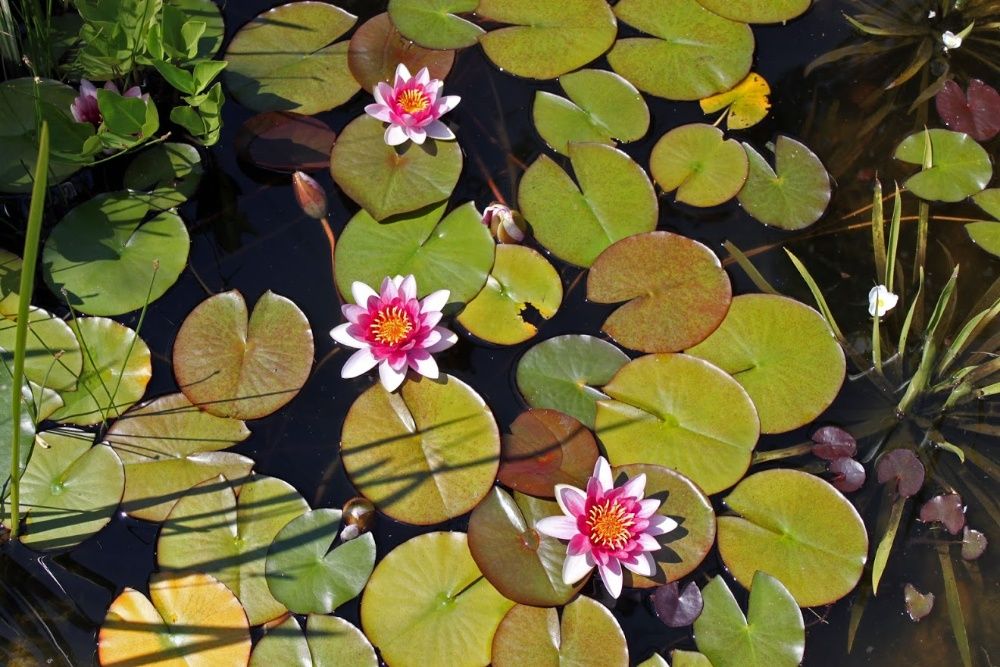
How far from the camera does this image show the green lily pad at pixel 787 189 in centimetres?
330

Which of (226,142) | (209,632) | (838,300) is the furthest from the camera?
(226,142)

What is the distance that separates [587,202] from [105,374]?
1921 mm

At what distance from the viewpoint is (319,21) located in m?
3.63

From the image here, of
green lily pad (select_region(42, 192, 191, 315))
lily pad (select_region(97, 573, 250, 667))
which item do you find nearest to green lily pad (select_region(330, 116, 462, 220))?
green lily pad (select_region(42, 192, 191, 315))

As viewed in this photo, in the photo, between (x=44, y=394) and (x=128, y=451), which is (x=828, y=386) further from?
(x=44, y=394)

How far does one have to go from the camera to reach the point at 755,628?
2615mm

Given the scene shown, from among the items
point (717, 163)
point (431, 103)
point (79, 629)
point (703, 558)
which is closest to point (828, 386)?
point (703, 558)

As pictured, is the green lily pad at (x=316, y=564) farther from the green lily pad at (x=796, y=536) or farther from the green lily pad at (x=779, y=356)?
the green lily pad at (x=779, y=356)

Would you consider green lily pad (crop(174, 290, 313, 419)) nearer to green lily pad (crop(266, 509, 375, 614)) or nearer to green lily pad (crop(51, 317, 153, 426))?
green lily pad (crop(51, 317, 153, 426))

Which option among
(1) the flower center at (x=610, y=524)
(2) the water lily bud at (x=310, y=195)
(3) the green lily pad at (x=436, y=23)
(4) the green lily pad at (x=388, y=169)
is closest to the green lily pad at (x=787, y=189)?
(4) the green lily pad at (x=388, y=169)

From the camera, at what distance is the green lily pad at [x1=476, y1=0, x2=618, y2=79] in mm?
3566

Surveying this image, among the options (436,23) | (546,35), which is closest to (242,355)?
(436,23)

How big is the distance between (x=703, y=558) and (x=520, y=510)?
0.62 m

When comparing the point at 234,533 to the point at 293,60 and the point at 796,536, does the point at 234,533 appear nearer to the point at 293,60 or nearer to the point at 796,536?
the point at 796,536
